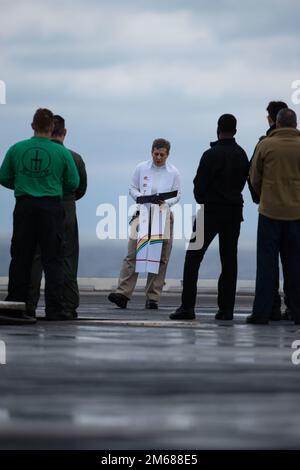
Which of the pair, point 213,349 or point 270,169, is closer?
point 213,349

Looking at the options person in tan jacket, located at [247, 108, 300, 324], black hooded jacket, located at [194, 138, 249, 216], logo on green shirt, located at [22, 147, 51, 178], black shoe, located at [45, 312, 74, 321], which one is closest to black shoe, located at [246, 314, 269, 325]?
person in tan jacket, located at [247, 108, 300, 324]

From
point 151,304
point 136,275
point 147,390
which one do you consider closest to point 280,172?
point 151,304

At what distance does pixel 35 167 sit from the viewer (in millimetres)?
11664

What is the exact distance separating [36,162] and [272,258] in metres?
2.30

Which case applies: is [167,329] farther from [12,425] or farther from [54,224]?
[12,425]

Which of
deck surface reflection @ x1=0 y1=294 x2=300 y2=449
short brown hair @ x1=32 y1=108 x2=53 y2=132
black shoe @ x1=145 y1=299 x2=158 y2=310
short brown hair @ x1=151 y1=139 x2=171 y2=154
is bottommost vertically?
black shoe @ x1=145 y1=299 x2=158 y2=310

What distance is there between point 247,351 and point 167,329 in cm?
254

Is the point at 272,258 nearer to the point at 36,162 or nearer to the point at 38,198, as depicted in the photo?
the point at 38,198

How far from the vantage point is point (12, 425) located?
186 inches

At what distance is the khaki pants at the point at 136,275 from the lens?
16.4 metres

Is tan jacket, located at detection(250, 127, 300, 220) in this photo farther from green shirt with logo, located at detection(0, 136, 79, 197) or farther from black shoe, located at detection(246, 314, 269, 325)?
green shirt with logo, located at detection(0, 136, 79, 197)

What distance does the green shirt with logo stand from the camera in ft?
38.3

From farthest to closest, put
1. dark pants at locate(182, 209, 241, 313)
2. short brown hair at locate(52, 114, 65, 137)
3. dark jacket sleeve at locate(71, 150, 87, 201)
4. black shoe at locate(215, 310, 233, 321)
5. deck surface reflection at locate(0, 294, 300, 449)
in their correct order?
black shoe at locate(215, 310, 233, 321)
dark jacket sleeve at locate(71, 150, 87, 201)
dark pants at locate(182, 209, 241, 313)
short brown hair at locate(52, 114, 65, 137)
deck surface reflection at locate(0, 294, 300, 449)
